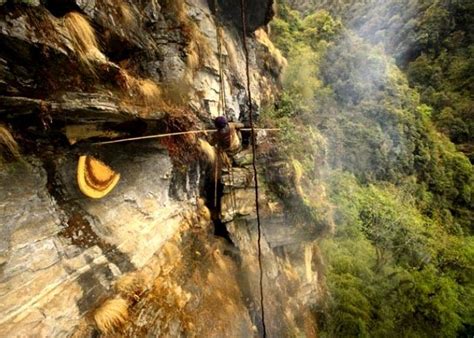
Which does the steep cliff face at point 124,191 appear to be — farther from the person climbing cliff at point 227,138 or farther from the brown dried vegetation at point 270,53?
the brown dried vegetation at point 270,53

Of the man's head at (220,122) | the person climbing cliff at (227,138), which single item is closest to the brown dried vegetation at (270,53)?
the person climbing cliff at (227,138)

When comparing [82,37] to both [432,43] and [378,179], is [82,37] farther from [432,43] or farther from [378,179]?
[432,43]

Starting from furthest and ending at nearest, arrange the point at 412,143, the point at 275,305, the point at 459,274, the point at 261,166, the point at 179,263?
1. the point at 412,143
2. the point at 459,274
3. the point at 261,166
4. the point at 275,305
5. the point at 179,263

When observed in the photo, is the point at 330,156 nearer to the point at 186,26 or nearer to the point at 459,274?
the point at 459,274

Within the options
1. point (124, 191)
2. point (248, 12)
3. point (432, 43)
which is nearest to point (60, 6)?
point (124, 191)

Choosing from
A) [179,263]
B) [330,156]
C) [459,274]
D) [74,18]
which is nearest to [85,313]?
[179,263]

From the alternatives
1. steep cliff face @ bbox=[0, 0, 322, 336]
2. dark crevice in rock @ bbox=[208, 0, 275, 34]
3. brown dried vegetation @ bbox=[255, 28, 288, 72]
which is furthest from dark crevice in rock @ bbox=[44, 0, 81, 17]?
brown dried vegetation @ bbox=[255, 28, 288, 72]
